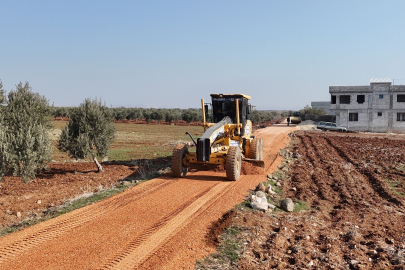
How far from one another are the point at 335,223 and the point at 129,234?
6.00m

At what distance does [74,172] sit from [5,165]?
6470 millimetres

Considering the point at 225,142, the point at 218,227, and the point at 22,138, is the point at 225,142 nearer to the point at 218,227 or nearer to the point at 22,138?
the point at 218,227

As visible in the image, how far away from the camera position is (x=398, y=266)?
22.7ft

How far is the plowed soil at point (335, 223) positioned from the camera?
714 cm

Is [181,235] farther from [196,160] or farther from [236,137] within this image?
[236,137]

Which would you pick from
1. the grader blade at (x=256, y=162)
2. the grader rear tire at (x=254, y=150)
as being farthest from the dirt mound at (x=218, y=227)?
the grader rear tire at (x=254, y=150)

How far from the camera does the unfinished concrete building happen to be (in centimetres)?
4509

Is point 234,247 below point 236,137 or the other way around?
below

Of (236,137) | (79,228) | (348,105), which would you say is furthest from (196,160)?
(348,105)

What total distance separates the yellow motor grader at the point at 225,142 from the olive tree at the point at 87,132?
21.0ft

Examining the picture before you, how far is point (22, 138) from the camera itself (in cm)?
1351

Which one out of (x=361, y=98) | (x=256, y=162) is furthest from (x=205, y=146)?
(x=361, y=98)

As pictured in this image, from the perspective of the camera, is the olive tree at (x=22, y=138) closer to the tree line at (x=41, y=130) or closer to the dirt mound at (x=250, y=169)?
the tree line at (x=41, y=130)

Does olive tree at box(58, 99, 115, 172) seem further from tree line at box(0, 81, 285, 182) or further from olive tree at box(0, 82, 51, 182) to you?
olive tree at box(0, 82, 51, 182)
